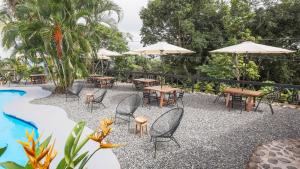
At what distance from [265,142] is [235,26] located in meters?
12.4

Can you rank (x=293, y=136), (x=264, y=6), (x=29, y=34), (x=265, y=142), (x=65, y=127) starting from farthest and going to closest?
(x=264, y=6), (x=29, y=34), (x=65, y=127), (x=293, y=136), (x=265, y=142)

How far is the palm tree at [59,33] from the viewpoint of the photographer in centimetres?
998

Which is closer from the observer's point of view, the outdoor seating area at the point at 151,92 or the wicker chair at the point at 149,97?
the outdoor seating area at the point at 151,92

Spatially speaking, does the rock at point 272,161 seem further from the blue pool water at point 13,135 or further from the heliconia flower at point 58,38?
the heliconia flower at point 58,38

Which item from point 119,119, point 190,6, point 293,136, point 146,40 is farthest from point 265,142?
point 146,40

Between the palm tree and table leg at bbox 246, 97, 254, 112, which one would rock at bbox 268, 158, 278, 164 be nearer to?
table leg at bbox 246, 97, 254, 112

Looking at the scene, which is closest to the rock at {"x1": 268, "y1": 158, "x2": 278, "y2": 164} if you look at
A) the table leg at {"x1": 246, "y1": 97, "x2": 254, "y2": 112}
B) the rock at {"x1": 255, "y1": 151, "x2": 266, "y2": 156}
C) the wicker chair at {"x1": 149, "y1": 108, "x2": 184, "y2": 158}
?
the rock at {"x1": 255, "y1": 151, "x2": 266, "y2": 156}

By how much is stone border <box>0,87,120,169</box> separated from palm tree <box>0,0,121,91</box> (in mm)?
2102

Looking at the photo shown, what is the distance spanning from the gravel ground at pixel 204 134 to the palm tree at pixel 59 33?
2.58 meters

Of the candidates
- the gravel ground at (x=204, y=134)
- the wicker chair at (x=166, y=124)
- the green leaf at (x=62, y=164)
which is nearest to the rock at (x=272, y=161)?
the gravel ground at (x=204, y=134)

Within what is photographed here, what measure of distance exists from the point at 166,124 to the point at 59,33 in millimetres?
7289

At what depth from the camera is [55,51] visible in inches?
429

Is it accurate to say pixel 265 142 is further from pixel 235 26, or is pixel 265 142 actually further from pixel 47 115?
pixel 235 26

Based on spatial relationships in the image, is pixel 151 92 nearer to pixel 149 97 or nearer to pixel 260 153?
pixel 149 97
